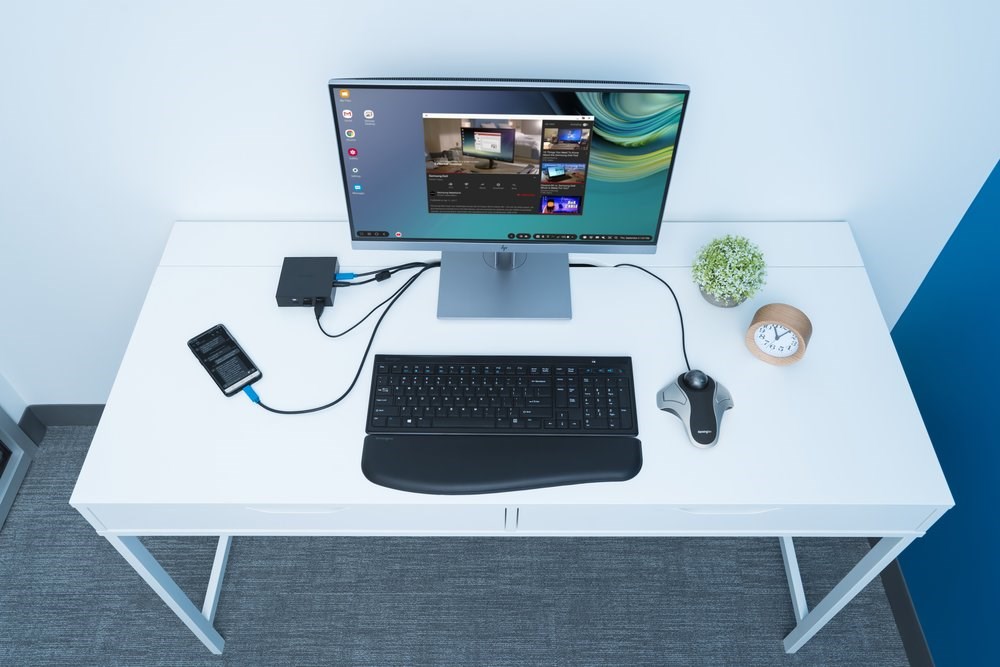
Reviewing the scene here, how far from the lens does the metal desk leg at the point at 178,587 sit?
1.34 meters

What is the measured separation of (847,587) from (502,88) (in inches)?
48.6

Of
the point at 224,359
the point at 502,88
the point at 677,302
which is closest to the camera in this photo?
the point at 502,88

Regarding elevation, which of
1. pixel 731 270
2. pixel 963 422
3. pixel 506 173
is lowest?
pixel 963 422

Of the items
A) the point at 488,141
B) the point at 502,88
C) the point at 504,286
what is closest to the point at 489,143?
the point at 488,141

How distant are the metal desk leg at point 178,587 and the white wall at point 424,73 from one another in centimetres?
69

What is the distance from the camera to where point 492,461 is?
3.97 feet

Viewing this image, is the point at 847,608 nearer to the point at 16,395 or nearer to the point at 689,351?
the point at 689,351

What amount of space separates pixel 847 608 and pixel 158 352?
5.88 feet

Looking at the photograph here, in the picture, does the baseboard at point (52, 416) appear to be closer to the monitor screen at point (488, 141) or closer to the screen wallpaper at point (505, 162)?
the screen wallpaper at point (505, 162)

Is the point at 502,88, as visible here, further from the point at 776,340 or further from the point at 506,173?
the point at 776,340

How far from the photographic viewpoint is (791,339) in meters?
1.33

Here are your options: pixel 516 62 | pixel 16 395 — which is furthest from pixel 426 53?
pixel 16 395

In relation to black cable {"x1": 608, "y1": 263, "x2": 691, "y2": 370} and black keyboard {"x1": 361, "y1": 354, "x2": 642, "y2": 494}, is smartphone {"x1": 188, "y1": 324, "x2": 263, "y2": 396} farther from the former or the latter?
black cable {"x1": 608, "y1": 263, "x2": 691, "y2": 370}

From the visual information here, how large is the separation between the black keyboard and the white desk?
0.03 metres
